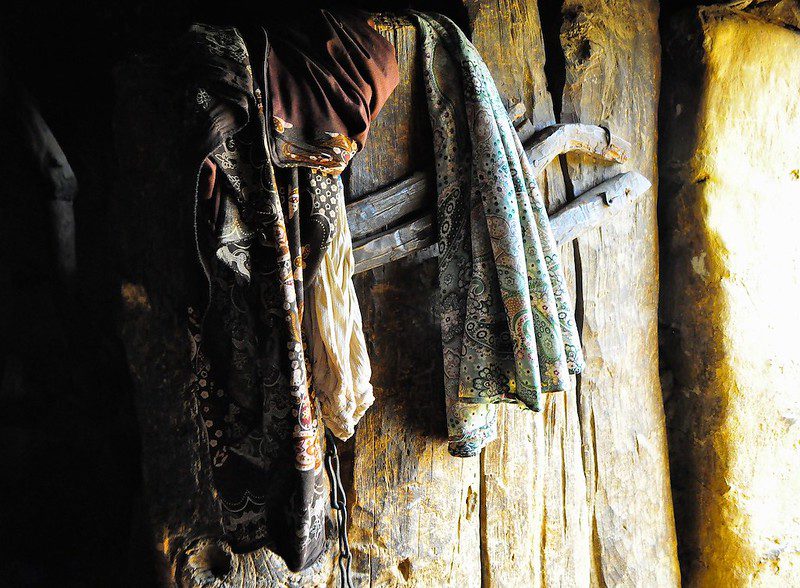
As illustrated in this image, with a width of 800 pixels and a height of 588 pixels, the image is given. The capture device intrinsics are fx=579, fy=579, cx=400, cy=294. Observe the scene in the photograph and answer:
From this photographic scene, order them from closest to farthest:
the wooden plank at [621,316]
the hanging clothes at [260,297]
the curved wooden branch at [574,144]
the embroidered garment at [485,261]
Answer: the hanging clothes at [260,297] < the embroidered garment at [485,261] < the curved wooden branch at [574,144] < the wooden plank at [621,316]

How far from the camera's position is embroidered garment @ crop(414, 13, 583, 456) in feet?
3.76

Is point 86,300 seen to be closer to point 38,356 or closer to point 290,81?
point 38,356

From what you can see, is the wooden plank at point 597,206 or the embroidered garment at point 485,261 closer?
the embroidered garment at point 485,261

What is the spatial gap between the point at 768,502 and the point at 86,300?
1.99 m

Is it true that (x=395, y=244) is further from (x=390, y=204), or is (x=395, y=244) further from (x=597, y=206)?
(x=597, y=206)

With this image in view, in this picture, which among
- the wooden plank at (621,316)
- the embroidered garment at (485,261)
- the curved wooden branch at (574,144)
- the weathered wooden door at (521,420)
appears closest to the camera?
the embroidered garment at (485,261)

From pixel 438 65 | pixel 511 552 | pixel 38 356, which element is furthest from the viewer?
pixel 38 356

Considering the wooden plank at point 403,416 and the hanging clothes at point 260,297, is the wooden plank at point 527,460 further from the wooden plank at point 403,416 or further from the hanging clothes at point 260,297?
the hanging clothes at point 260,297

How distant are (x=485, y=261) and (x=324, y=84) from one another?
46 cm

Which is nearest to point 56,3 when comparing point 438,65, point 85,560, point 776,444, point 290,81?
point 290,81

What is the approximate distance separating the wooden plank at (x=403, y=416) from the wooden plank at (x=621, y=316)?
0.44 metres

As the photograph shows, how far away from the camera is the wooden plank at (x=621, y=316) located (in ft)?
4.93

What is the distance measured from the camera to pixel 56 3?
1479 mm

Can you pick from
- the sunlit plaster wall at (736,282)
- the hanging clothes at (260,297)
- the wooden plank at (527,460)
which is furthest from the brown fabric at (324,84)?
the sunlit plaster wall at (736,282)
